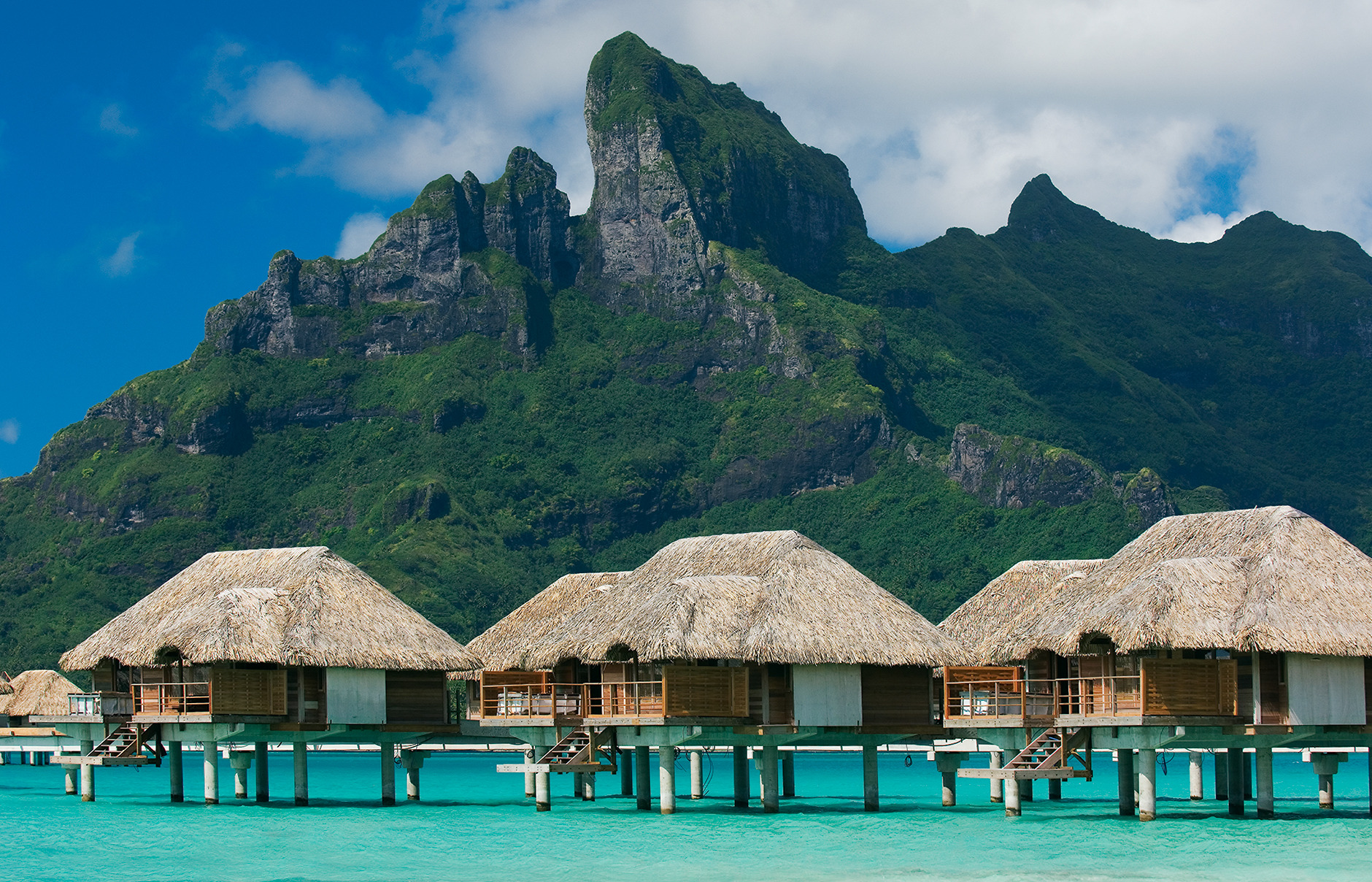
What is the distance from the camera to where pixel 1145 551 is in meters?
37.1

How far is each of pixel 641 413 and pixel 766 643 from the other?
13047cm

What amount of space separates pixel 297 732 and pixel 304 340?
126 metres

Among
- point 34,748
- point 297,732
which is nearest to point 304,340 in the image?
point 34,748

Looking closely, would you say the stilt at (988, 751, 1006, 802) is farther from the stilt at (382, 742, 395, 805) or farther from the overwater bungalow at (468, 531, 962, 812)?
the stilt at (382, 742, 395, 805)

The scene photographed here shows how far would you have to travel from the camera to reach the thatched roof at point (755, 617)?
3606cm

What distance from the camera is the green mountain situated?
141875 mm

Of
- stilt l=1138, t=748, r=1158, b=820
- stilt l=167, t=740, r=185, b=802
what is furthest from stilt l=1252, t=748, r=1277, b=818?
stilt l=167, t=740, r=185, b=802

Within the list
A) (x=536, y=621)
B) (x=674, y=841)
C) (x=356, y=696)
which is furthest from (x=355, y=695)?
(x=674, y=841)

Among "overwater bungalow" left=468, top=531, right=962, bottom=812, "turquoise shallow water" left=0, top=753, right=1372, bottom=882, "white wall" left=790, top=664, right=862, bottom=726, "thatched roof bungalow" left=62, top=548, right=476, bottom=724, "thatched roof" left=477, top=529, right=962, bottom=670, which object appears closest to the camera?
"turquoise shallow water" left=0, top=753, right=1372, bottom=882

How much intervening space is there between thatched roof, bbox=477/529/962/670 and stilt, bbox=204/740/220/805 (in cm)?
678

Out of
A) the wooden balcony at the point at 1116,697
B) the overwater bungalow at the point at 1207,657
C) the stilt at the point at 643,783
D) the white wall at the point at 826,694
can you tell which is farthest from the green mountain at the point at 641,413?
the overwater bungalow at the point at 1207,657

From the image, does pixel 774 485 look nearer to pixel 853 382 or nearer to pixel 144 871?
pixel 853 382

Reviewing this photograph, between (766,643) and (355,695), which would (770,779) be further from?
(355,695)

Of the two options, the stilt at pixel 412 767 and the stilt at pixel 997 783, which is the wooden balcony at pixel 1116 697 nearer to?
the stilt at pixel 997 783
